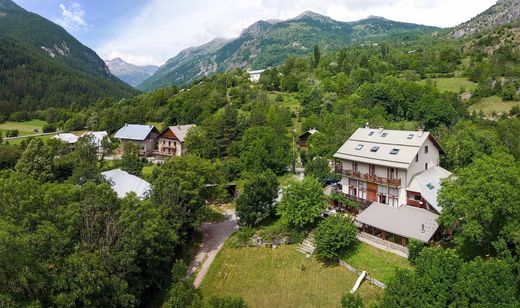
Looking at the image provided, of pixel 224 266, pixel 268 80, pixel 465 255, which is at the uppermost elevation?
pixel 268 80

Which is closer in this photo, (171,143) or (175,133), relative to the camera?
(175,133)

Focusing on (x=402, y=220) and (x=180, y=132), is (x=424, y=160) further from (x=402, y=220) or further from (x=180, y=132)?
(x=180, y=132)

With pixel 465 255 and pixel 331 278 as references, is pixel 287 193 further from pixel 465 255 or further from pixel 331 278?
pixel 465 255

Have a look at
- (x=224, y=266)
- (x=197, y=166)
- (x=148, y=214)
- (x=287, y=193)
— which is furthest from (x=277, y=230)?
(x=148, y=214)

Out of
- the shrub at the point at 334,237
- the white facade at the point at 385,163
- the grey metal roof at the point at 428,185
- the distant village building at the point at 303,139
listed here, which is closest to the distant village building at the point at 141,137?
the distant village building at the point at 303,139

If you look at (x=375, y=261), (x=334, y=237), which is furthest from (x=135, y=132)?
(x=375, y=261)

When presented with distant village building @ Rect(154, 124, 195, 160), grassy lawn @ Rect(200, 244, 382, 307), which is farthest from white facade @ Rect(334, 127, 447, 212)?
distant village building @ Rect(154, 124, 195, 160)
